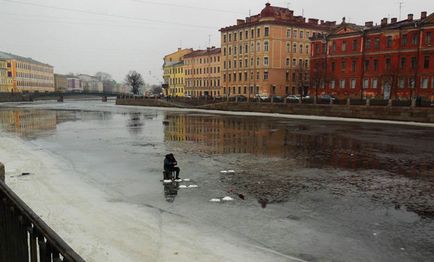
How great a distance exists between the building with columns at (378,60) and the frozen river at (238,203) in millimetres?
41887

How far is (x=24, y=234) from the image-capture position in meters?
3.54

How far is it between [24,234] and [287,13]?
88.9 metres

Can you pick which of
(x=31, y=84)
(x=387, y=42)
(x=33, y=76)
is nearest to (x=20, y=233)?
(x=387, y=42)

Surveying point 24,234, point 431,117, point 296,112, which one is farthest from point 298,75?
point 24,234

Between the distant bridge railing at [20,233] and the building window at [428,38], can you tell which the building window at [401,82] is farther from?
the distant bridge railing at [20,233]

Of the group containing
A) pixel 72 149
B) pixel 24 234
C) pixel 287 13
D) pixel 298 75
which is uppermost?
pixel 287 13

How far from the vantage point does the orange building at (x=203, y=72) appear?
106 meters

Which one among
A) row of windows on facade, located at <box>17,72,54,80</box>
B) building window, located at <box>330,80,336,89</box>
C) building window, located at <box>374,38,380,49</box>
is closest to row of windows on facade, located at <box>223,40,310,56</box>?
building window, located at <box>330,80,336,89</box>

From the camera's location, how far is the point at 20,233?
3570 millimetres

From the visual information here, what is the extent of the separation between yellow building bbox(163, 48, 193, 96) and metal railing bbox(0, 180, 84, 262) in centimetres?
11975

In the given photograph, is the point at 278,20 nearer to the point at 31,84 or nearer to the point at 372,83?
the point at 372,83

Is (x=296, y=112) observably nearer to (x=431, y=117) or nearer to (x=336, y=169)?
(x=431, y=117)

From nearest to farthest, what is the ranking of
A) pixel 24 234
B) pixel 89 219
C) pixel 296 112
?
1. pixel 24 234
2. pixel 89 219
3. pixel 296 112

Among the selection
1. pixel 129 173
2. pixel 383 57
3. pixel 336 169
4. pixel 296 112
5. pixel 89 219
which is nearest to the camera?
pixel 89 219
